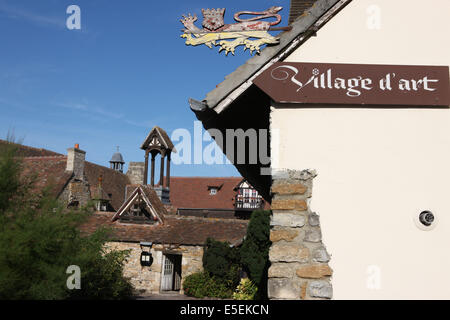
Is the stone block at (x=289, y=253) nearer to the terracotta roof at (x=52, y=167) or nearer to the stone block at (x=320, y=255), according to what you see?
the stone block at (x=320, y=255)

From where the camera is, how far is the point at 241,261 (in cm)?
1659

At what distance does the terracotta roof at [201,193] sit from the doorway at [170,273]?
11402 mm

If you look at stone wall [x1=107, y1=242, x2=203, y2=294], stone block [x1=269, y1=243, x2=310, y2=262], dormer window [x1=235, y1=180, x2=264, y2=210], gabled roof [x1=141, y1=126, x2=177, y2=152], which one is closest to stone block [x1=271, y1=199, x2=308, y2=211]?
stone block [x1=269, y1=243, x2=310, y2=262]

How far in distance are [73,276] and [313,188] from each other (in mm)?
4394

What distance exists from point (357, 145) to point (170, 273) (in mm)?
17134

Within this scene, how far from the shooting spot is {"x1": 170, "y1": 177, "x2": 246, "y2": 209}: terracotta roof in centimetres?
3262

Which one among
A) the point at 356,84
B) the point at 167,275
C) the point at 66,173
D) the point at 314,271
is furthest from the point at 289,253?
the point at 66,173

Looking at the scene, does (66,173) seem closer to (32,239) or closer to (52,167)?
(52,167)

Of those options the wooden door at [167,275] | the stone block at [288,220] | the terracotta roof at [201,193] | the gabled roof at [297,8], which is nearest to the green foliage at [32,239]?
the stone block at [288,220]

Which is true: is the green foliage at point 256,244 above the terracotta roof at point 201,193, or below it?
below

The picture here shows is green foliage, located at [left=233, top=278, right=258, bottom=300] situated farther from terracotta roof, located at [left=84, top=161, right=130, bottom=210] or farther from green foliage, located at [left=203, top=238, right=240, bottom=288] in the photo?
terracotta roof, located at [left=84, top=161, right=130, bottom=210]

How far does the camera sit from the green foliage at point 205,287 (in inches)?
672
